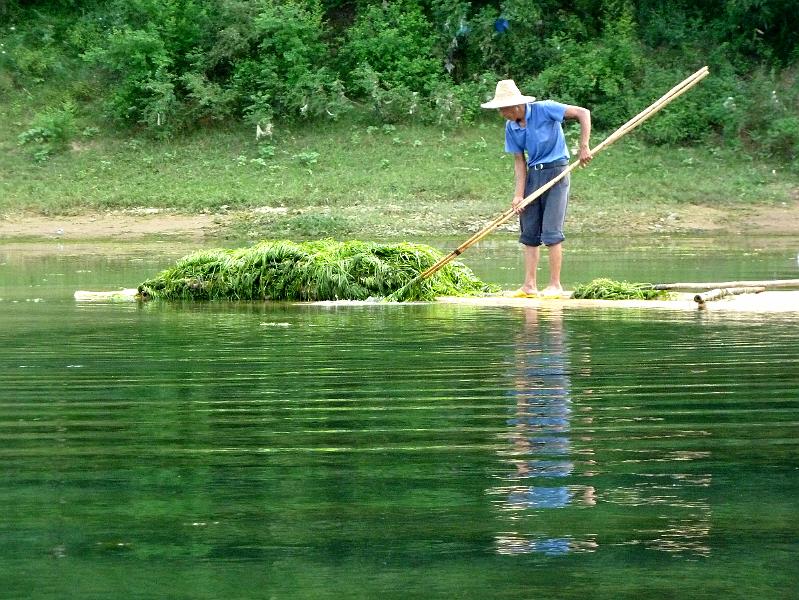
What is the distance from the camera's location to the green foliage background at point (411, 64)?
26.0 m

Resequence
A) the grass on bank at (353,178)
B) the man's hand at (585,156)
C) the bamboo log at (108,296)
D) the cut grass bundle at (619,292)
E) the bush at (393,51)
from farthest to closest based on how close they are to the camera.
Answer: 1. the bush at (393,51)
2. the grass on bank at (353,178)
3. the bamboo log at (108,296)
4. the man's hand at (585,156)
5. the cut grass bundle at (619,292)

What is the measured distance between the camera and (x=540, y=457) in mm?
4258

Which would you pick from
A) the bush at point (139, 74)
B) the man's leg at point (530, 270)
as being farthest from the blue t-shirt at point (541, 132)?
the bush at point (139, 74)

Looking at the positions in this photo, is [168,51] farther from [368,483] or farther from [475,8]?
[368,483]

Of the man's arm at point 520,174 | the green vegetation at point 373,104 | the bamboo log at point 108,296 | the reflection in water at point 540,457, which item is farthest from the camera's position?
the green vegetation at point 373,104

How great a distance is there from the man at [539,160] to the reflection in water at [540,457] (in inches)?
158

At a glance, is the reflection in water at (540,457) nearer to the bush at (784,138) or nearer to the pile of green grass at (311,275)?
the pile of green grass at (311,275)

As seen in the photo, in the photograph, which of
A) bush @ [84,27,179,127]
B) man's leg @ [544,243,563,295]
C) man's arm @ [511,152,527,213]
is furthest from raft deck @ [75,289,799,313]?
bush @ [84,27,179,127]

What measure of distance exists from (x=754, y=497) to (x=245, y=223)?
1843cm

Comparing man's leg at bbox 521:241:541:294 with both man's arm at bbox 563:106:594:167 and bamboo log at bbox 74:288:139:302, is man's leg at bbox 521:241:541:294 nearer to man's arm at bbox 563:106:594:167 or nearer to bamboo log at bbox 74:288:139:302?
man's arm at bbox 563:106:594:167

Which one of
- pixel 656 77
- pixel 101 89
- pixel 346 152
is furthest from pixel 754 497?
pixel 101 89

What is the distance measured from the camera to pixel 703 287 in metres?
10.4

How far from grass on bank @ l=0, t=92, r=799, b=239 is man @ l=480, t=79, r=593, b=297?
369 inches

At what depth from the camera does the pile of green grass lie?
1123cm
